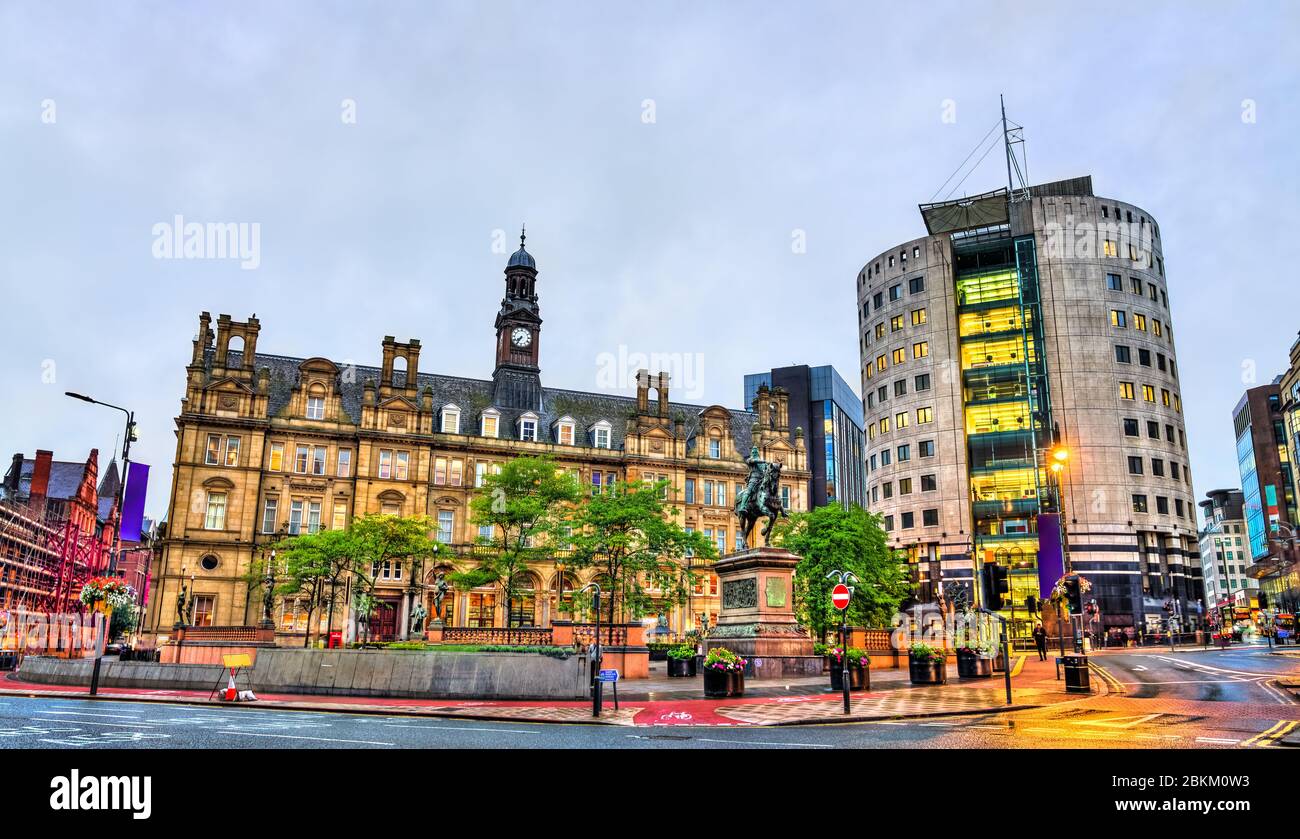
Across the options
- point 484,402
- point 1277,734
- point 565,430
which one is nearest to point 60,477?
point 484,402

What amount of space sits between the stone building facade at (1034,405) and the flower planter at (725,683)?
6046 cm

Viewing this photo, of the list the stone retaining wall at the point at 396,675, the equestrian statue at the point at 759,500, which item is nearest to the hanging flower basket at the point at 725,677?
the stone retaining wall at the point at 396,675

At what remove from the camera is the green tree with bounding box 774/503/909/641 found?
1831 inches

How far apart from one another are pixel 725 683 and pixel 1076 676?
10725 millimetres

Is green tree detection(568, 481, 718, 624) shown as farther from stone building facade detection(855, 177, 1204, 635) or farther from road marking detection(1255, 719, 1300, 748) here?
stone building facade detection(855, 177, 1204, 635)

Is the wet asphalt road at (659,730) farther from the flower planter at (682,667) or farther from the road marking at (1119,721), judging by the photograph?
the flower planter at (682,667)

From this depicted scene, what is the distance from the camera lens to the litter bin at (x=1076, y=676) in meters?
24.3

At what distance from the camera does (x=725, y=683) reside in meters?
23.2

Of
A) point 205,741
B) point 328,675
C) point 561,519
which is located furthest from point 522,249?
point 205,741

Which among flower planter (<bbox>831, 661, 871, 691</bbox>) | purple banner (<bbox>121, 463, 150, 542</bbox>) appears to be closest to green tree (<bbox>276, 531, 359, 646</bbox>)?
purple banner (<bbox>121, 463, 150, 542</bbox>)

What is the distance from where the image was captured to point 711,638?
32531 millimetres

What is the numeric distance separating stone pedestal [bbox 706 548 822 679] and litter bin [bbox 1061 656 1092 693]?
28.4ft
